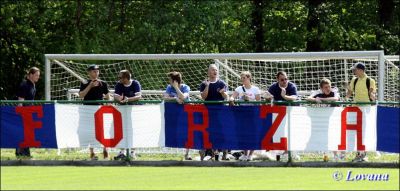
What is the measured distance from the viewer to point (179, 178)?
18.4 metres

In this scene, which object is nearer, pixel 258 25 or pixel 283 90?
pixel 283 90

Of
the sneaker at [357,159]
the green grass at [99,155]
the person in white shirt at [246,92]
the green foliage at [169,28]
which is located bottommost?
the sneaker at [357,159]

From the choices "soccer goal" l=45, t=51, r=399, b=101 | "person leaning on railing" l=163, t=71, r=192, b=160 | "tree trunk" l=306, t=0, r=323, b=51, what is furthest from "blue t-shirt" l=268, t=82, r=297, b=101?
"tree trunk" l=306, t=0, r=323, b=51

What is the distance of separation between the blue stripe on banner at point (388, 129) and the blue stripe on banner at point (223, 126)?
2.01 metres

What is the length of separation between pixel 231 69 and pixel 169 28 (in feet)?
46.9

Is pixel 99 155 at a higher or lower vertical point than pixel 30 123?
lower

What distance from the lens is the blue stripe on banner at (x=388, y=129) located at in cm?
2067

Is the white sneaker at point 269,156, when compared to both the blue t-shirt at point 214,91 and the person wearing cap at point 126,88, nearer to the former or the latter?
the blue t-shirt at point 214,91

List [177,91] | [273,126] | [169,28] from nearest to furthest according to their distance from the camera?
1. [273,126]
2. [177,91]
3. [169,28]

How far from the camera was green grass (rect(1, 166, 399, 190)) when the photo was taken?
667 inches

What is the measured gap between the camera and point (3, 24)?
4378 centimetres

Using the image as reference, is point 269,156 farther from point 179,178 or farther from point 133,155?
point 179,178

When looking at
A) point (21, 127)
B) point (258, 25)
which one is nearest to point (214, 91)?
point (21, 127)

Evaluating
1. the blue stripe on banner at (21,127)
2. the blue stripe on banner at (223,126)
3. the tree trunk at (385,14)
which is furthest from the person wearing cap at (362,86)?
the tree trunk at (385,14)
